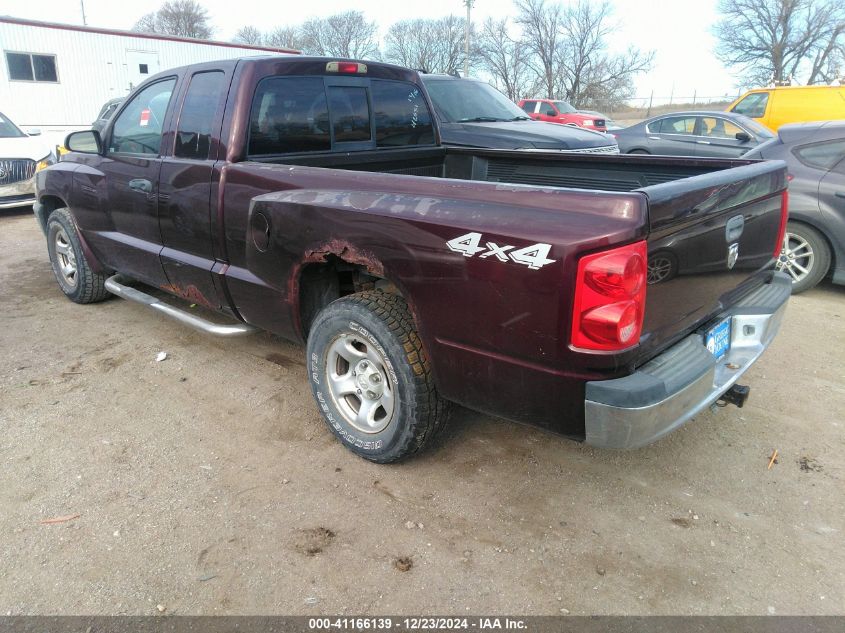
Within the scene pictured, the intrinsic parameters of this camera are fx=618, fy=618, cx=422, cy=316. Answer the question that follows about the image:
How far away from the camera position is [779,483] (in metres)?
2.96

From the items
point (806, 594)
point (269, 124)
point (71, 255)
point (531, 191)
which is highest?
point (269, 124)

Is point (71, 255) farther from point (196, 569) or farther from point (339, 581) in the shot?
point (339, 581)

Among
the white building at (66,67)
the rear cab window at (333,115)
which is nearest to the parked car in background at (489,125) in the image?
the rear cab window at (333,115)

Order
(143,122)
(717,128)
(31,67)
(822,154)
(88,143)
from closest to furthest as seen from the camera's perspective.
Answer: (143,122)
(88,143)
(822,154)
(717,128)
(31,67)

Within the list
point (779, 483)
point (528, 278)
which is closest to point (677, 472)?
point (779, 483)

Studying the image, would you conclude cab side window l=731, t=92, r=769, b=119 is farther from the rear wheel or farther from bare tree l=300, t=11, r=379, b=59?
bare tree l=300, t=11, r=379, b=59

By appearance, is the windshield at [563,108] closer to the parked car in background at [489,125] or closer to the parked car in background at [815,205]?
the parked car in background at [489,125]

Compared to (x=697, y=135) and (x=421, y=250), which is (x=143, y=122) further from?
(x=697, y=135)

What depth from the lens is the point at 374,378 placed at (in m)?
2.98

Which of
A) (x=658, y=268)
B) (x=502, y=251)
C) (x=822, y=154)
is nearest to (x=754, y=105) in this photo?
(x=822, y=154)

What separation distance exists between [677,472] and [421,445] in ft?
4.21

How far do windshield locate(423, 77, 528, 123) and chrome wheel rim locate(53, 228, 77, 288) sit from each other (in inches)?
178

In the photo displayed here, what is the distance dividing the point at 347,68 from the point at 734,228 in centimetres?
243

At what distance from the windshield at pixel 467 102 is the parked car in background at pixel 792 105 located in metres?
5.63
